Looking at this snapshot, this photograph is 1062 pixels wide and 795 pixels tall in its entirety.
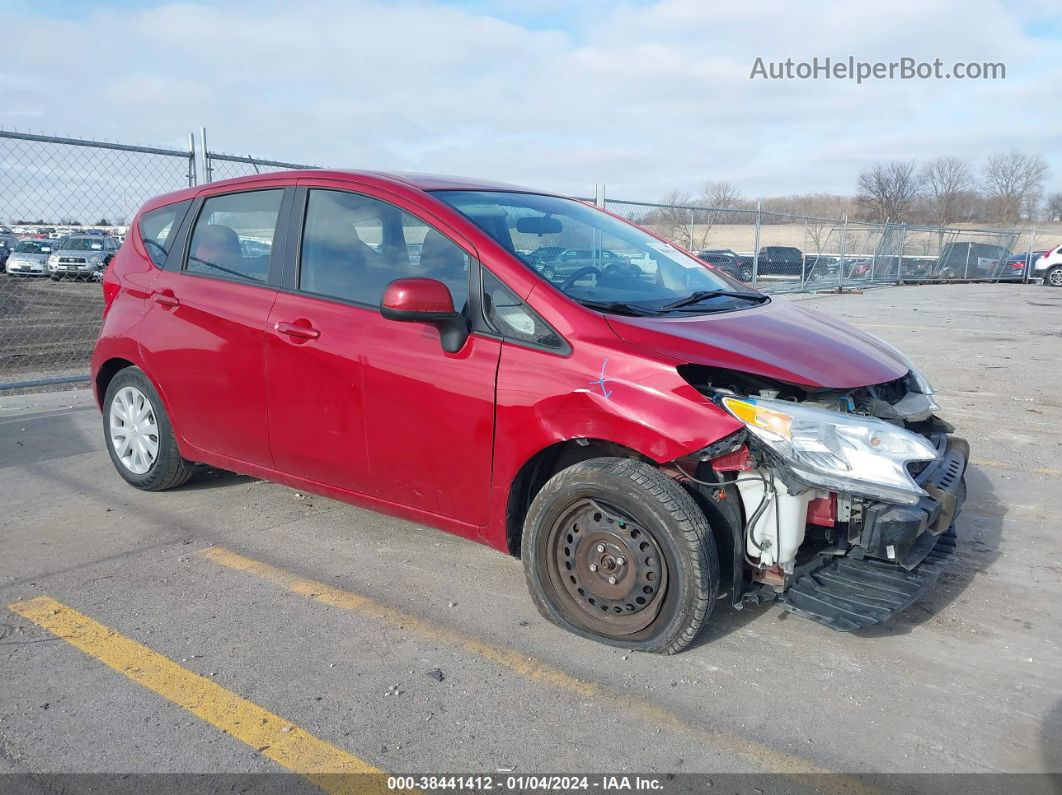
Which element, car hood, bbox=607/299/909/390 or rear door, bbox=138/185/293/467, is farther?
rear door, bbox=138/185/293/467

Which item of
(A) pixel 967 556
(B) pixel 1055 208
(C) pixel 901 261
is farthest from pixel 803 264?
(B) pixel 1055 208

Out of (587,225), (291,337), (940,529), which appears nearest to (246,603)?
(291,337)

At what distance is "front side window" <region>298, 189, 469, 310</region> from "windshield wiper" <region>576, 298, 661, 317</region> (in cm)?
51

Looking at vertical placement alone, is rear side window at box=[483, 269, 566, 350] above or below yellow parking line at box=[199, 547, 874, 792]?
above

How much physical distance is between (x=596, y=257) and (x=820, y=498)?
5.02 ft

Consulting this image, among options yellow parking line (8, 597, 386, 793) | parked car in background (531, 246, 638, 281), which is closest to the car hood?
parked car in background (531, 246, 638, 281)

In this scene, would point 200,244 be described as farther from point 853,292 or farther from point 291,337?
point 853,292

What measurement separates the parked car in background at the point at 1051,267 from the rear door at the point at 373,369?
29.9m

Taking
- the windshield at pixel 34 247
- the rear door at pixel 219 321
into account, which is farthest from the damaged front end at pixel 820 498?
the windshield at pixel 34 247

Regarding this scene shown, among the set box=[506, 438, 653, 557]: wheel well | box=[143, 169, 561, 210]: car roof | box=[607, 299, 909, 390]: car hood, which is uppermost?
box=[143, 169, 561, 210]: car roof

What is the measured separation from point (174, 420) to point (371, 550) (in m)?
1.37

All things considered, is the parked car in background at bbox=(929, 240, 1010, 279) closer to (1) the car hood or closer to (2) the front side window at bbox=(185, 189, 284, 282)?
(1) the car hood

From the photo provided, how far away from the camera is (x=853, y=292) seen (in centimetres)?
2281

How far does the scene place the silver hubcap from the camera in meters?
4.88
